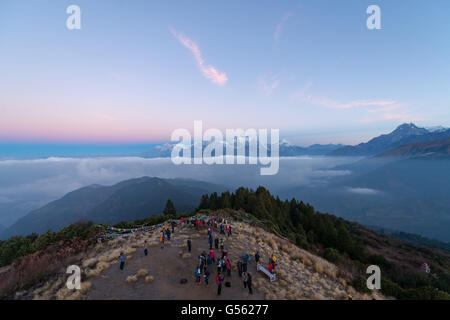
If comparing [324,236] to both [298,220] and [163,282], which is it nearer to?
[298,220]

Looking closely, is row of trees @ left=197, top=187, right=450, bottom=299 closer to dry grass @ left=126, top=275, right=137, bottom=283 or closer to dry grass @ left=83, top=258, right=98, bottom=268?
dry grass @ left=126, top=275, right=137, bottom=283

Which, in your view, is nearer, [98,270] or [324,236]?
[98,270]

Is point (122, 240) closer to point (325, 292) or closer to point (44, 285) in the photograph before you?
point (44, 285)

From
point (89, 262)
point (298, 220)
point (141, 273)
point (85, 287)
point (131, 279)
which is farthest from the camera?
point (298, 220)

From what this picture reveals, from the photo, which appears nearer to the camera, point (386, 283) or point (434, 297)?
point (434, 297)

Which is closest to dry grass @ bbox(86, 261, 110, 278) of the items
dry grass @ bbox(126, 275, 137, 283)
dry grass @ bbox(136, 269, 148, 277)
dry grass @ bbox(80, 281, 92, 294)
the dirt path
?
the dirt path

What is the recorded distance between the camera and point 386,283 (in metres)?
18.8

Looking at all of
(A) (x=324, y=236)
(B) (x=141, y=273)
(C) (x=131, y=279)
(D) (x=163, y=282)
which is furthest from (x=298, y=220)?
(C) (x=131, y=279)

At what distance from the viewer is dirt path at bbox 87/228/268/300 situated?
1115 cm

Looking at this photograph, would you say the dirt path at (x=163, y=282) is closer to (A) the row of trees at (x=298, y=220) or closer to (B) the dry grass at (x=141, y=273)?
(B) the dry grass at (x=141, y=273)

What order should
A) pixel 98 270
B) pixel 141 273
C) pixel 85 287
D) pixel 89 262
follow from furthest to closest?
1. pixel 89 262
2. pixel 98 270
3. pixel 141 273
4. pixel 85 287

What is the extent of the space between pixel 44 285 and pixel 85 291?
3.72 m

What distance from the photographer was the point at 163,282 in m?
12.3
